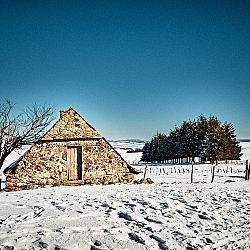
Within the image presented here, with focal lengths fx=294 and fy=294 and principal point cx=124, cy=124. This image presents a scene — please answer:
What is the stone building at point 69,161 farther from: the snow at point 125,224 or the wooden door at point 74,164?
the snow at point 125,224

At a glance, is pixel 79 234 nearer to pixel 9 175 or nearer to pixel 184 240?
pixel 184 240

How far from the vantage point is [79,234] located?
683 centimetres

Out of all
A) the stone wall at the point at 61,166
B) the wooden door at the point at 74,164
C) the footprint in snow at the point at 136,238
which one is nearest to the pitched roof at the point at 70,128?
the stone wall at the point at 61,166

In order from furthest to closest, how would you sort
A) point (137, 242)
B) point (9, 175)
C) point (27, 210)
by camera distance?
point (9, 175), point (27, 210), point (137, 242)

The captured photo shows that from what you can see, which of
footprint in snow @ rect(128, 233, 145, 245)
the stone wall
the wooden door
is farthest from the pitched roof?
footprint in snow @ rect(128, 233, 145, 245)

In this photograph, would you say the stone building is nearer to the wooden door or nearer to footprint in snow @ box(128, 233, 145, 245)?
the wooden door

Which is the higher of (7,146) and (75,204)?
(7,146)

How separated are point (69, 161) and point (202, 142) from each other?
3689cm

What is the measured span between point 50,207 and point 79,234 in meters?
3.61

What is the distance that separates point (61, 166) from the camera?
18062mm

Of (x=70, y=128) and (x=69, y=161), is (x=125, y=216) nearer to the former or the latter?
(x=69, y=161)

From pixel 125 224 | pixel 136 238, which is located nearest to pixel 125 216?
pixel 125 224

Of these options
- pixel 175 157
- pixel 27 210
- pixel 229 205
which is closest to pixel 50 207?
pixel 27 210

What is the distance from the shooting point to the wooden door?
60.0 ft
